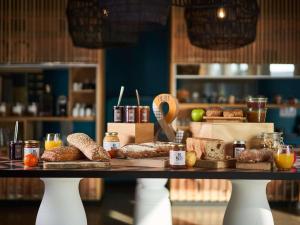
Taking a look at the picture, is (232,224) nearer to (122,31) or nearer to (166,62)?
(122,31)

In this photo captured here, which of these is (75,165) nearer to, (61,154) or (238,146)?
(61,154)

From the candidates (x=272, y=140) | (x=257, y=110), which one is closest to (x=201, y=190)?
(x=257, y=110)

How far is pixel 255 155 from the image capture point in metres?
3.63

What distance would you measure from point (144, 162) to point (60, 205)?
0.69 meters

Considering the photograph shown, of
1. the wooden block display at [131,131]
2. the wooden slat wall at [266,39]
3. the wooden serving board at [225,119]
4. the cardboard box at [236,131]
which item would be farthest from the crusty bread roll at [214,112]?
the wooden slat wall at [266,39]

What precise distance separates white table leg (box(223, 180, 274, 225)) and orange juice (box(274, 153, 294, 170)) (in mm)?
424

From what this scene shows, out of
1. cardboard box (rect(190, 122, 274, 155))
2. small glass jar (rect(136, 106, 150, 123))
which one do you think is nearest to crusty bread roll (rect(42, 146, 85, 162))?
small glass jar (rect(136, 106, 150, 123))

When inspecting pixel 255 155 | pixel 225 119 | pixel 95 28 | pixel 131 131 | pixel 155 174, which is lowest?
pixel 155 174

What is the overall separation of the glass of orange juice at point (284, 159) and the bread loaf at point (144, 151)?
842 mm

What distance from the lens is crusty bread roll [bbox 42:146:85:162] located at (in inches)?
142

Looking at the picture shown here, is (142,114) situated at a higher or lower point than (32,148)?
higher

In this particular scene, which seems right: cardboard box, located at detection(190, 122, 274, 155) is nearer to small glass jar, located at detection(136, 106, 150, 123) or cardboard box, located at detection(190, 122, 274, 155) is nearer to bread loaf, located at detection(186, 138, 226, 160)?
bread loaf, located at detection(186, 138, 226, 160)

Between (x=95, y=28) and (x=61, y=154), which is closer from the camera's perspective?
(x=61, y=154)

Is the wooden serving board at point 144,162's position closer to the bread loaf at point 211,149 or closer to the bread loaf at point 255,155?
the bread loaf at point 211,149
